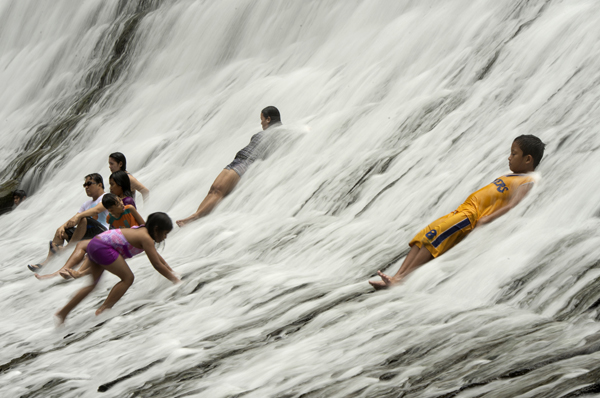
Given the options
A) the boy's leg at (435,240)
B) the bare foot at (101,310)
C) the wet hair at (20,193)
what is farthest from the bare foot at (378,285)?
the wet hair at (20,193)

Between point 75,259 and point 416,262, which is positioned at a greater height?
point 75,259

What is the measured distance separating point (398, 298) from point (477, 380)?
136 cm

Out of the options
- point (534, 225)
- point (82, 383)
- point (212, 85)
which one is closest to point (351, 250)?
point (534, 225)

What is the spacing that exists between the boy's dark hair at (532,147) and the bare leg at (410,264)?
1.03 m

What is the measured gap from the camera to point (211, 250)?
→ 6.83 meters

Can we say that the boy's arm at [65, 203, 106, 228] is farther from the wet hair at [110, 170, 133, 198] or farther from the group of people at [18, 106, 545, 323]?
the wet hair at [110, 170, 133, 198]

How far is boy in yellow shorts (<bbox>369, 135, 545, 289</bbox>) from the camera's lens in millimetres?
4855

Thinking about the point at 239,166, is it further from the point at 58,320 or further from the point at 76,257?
the point at 58,320

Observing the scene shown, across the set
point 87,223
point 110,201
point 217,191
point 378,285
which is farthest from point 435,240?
point 87,223

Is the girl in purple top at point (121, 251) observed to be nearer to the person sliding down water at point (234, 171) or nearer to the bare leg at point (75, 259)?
the bare leg at point (75, 259)

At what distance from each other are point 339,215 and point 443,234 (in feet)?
5.51

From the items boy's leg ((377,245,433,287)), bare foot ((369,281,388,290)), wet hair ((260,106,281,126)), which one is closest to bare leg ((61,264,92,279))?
wet hair ((260,106,281,126))

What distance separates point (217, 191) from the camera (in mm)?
7914

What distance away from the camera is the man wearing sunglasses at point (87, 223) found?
7.48 m
